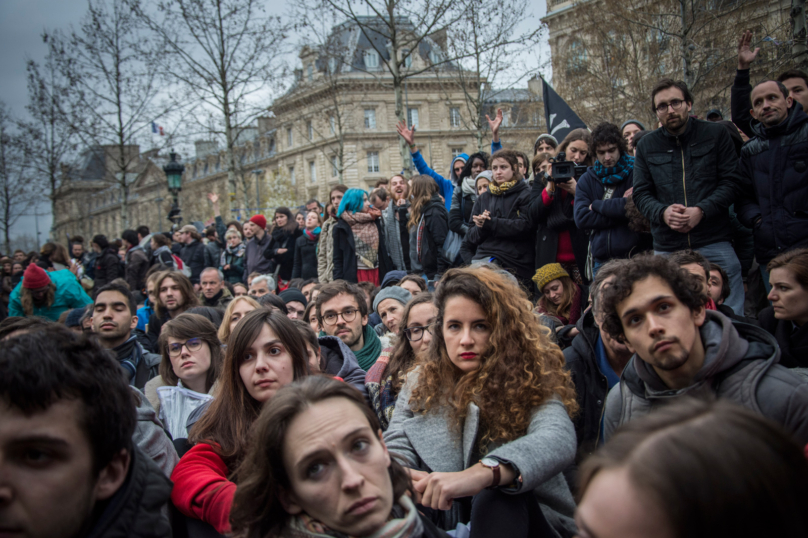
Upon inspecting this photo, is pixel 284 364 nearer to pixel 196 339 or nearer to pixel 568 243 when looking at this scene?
pixel 196 339

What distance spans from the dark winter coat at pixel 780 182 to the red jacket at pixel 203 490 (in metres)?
4.47

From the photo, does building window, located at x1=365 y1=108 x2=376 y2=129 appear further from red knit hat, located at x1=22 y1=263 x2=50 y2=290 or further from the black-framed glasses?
the black-framed glasses

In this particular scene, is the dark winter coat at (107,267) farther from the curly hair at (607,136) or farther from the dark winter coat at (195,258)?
the curly hair at (607,136)

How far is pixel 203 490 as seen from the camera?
2.27m

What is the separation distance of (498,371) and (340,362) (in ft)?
5.93

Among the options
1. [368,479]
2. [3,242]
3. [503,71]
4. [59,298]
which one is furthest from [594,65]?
[3,242]

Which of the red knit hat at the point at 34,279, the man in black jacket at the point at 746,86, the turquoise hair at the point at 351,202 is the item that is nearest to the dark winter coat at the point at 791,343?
the man in black jacket at the point at 746,86

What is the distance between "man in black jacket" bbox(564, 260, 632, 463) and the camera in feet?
10.6

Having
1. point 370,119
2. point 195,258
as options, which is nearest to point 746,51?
point 195,258

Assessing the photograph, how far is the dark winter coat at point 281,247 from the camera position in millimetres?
9938

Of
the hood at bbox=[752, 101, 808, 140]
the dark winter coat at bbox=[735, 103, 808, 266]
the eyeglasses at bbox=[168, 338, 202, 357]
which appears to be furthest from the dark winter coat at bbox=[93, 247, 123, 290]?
the hood at bbox=[752, 101, 808, 140]

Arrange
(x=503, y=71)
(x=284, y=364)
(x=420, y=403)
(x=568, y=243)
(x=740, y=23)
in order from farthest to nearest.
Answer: (x=503, y=71) → (x=740, y=23) → (x=568, y=243) → (x=284, y=364) → (x=420, y=403)

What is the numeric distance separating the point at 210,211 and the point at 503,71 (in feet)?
132

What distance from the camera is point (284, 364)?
9.75 ft
